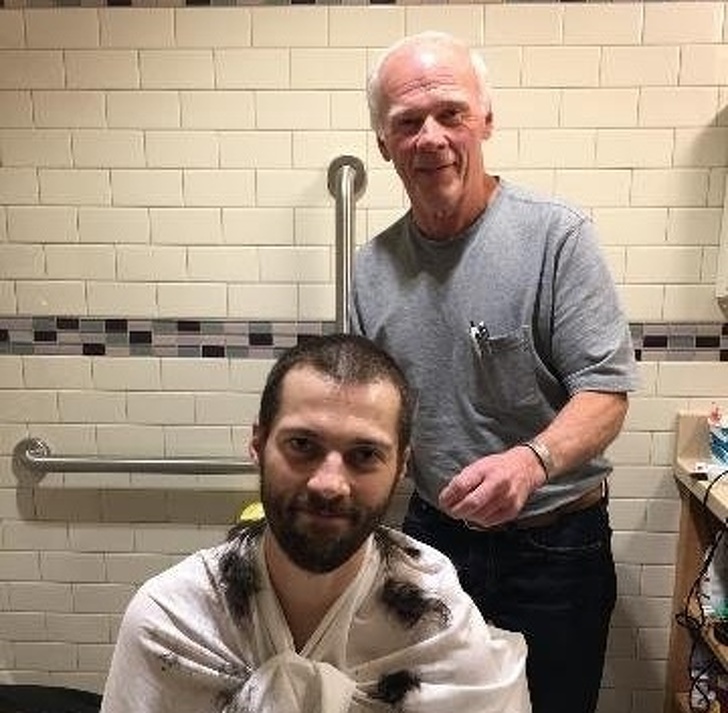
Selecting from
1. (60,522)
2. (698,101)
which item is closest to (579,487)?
(698,101)

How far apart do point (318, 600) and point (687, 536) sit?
131 cm

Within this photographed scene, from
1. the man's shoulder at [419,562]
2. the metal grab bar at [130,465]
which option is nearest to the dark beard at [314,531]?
the man's shoulder at [419,562]

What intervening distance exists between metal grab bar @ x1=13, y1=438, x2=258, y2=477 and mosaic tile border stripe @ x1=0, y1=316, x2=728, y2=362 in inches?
10.6

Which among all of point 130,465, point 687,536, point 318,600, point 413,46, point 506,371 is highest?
point 413,46

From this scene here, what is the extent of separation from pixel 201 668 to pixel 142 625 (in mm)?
100

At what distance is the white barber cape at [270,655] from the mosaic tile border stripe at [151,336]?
981mm

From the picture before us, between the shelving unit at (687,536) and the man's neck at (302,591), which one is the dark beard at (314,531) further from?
the shelving unit at (687,536)

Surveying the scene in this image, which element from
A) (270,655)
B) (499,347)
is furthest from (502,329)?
(270,655)

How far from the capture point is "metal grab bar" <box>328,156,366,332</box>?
1901 millimetres

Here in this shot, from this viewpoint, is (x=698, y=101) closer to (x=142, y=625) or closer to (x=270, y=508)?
(x=270, y=508)

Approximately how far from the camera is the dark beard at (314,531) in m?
1.04

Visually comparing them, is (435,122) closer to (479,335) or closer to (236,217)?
(479,335)

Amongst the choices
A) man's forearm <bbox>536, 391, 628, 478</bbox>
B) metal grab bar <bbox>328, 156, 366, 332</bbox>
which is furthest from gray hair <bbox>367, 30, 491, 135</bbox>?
man's forearm <bbox>536, 391, 628, 478</bbox>

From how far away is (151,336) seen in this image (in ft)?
6.99
